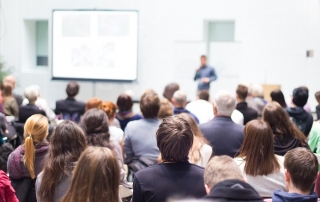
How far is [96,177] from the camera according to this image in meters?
2.15

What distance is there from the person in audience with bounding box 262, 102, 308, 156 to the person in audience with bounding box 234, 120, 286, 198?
2.72 feet

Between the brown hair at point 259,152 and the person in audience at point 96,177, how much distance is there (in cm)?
139

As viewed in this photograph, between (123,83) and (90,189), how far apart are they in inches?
399

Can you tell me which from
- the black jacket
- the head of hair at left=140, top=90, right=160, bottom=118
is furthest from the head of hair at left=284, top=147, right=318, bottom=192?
the head of hair at left=140, top=90, right=160, bottom=118

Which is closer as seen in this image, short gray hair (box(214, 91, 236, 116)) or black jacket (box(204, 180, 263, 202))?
black jacket (box(204, 180, 263, 202))

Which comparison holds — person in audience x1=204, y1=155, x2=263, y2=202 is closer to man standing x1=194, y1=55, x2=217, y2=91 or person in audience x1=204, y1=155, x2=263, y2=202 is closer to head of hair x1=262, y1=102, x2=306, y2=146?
head of hair x1=262, y1=102, x2=306, y2=146

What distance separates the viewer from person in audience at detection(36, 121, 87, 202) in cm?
291

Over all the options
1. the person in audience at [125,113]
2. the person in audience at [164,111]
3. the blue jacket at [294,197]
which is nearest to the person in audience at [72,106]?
the person in audience at [125,113]

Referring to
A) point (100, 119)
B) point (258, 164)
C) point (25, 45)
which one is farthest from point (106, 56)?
point (258, 164)

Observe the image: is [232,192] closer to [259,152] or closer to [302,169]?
[302,169]

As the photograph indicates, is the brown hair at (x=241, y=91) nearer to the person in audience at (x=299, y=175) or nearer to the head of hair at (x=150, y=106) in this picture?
the head of hair at (x=150, y=106)

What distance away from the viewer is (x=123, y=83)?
483 inches

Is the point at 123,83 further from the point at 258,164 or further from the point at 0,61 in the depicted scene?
the point at 258,164

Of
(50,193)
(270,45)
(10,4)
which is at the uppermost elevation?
(10,4)
